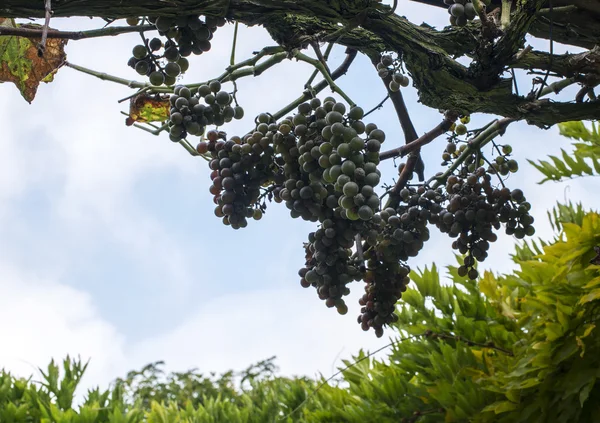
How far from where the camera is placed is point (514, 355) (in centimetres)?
194

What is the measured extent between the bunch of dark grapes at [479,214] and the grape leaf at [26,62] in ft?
2.81

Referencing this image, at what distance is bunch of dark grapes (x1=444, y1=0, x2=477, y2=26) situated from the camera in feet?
3.41

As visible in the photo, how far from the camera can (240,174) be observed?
3.82ft

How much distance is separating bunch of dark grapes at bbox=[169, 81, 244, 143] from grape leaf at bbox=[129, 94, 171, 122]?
0.29 metres

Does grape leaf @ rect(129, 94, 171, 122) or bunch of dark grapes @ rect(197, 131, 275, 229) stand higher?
grape leaf @ rect(129, 94, 171, 122)

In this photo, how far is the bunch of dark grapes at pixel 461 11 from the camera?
1.04m

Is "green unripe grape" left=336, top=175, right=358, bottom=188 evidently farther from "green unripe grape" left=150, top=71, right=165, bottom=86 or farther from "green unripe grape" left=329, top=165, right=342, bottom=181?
"green unripe grape" left=150, top=71, right=165, bottom=86

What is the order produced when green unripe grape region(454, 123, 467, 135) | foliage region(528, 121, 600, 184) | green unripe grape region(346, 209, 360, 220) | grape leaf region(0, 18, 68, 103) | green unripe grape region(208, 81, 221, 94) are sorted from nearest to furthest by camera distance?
green unripe grape region(346, 209, 360, 220) < green unripe grape region(208, 81, 221, 94) < grape leaf region(0, 18, 68, 103) < green unripe grape region(454, 123, 467, 135) < foliage region(528, 121, 600, 184)

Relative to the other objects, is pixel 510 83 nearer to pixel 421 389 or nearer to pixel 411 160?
pixel 411 160

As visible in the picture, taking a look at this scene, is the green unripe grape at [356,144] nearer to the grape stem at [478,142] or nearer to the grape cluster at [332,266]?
the grape cluster at [332,266]

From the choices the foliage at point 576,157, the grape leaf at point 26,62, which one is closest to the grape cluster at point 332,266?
the grape leaf at point 26,62

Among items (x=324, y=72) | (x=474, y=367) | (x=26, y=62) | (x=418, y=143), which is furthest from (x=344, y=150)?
(x=474, y=367)

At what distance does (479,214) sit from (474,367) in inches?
36.3

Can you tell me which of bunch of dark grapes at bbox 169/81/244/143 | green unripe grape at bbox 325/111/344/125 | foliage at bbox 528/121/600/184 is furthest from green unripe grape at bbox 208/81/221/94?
foliage at bbox 528/121/600/184
